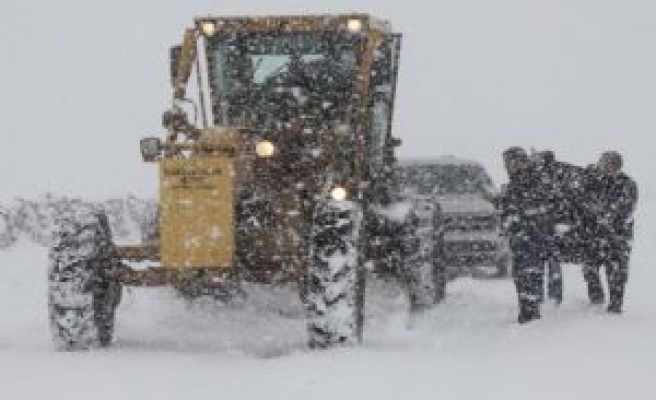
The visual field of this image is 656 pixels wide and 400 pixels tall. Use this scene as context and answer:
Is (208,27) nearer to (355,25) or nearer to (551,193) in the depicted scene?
(355,25)

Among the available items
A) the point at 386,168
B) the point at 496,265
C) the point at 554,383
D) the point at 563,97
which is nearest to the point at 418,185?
the point at 496,265

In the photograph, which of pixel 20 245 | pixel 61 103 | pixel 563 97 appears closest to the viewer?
pixel 20 245

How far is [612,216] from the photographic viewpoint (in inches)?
429

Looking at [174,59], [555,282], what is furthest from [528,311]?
[174,59]

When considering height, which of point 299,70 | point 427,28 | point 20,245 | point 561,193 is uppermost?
point 427,28

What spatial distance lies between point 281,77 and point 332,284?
2.72m

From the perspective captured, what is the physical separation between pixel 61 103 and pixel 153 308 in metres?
49.9

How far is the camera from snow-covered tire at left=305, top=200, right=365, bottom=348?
896 centimetres

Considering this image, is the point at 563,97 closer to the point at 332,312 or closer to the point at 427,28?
the point at 427,28

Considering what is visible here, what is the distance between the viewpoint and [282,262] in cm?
956

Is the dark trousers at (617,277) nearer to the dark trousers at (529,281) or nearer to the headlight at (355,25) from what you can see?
the dark trousers at (529,281)

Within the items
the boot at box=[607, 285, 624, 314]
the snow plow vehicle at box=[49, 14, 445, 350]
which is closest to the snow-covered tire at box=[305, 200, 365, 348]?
the snow plow vehicle at box=[49, 14, 445, 350]

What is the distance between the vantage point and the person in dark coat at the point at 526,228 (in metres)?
10.6

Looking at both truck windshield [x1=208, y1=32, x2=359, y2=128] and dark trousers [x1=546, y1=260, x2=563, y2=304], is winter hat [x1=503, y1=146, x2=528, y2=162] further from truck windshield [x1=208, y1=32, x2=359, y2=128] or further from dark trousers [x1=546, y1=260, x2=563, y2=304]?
dark trousers [x1=546, y1=260, x2=563, y2=304]
